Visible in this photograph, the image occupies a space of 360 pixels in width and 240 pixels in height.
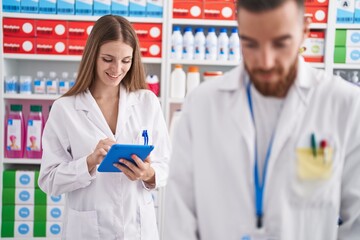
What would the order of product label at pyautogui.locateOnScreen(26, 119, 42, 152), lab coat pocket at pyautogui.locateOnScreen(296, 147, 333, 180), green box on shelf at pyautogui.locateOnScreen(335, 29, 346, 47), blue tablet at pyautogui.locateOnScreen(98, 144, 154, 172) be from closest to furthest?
lab coat pocket at pyautogui.locateOnScreen(296, 147, 333, 180) < blue tablet at pyautogui.locateOnScreen(98, 144, 154, 172) < product label at pyautogui.locateOnScreen(26, 119, 42, 152) < green box on shelf at pyautogui.locateOnScreen(335, 29, 346, 47)

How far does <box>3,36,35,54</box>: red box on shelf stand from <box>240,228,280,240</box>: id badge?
2.71m

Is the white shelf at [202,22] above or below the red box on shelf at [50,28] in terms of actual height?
above

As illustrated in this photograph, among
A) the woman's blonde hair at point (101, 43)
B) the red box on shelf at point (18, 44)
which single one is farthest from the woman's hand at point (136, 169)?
the red box on shelf at point (18, 44)

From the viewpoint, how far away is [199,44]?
3.53m

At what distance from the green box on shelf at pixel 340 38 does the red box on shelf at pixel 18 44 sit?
221 centimetres

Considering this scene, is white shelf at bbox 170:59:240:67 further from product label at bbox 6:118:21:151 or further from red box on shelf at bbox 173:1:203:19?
product label at bbox 6:118:21:151

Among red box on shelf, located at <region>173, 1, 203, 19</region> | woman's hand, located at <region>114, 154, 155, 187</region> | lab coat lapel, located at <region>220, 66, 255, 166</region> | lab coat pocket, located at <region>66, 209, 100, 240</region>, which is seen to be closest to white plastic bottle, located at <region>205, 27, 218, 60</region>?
red box on shelf, located at <region>173, 1, 203, 19</region>

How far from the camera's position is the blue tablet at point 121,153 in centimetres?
189

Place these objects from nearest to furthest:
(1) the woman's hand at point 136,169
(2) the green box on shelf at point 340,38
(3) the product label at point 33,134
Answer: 1. (1) the woman's hand at point 136,169
2. (3) the product label at point 33,134
3. (2) the green box on shelf at point 340,38

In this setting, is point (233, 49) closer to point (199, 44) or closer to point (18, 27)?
point (199, 44)

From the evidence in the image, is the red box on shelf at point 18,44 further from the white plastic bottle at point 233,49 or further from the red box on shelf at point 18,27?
the white plastic bottle at point 233,49

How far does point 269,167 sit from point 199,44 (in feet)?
7.97

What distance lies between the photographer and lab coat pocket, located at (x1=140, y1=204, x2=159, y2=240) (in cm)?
215

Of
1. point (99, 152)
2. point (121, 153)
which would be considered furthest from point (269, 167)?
point (99, 152)
